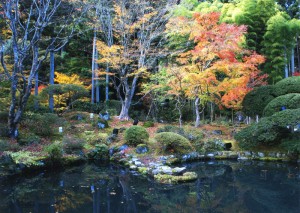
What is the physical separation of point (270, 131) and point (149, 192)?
18.1ft

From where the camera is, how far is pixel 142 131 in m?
10.9

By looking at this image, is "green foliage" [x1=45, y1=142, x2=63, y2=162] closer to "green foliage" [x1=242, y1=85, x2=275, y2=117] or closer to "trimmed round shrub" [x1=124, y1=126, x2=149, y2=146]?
"trimmed round shrub" [x1=124, y1=126, x2=149, y2=146]

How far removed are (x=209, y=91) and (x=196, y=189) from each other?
7004mm

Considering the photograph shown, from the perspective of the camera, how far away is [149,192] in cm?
669

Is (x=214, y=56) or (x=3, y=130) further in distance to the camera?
(x=214, y=56)

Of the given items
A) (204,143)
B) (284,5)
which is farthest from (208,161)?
(284,5)

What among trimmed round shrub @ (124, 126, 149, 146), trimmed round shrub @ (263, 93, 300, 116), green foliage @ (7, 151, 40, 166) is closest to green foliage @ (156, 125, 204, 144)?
trimmed round shrub @ (124, 126, 149, 146)

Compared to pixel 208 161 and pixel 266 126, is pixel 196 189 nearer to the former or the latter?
pixel 208 161

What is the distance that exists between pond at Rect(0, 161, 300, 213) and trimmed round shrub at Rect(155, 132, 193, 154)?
51.0 inches

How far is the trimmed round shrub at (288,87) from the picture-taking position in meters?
11.1

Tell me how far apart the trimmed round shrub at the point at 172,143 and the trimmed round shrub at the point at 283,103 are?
11.4 feet

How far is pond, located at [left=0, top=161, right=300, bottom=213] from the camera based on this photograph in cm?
565

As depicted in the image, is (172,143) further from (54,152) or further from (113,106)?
(113,106)

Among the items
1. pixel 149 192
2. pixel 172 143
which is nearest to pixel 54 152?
pixel 149 192
